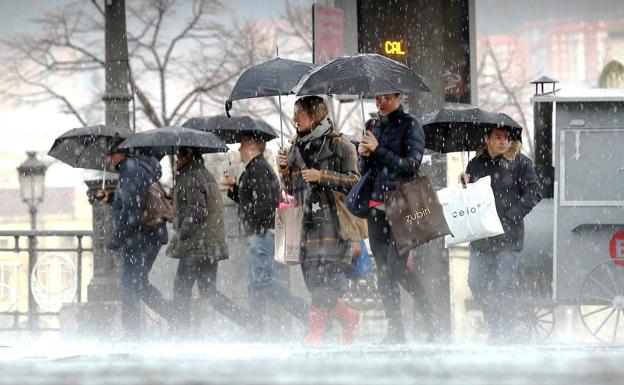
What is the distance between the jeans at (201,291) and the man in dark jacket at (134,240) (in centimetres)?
17

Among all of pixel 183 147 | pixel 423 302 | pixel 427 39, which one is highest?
pixel 427 39

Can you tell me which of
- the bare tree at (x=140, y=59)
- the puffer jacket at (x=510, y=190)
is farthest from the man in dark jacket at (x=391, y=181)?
the bare tree at (x=140, y=59)

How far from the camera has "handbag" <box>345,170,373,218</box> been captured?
6914 millimetres

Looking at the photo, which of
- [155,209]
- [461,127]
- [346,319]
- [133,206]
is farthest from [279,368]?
[155,209]

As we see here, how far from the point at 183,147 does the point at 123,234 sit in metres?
0.79

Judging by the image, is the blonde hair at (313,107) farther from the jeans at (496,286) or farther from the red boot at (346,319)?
the jeans at (496,286)

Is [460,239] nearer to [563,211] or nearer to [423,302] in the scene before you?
[423,302]

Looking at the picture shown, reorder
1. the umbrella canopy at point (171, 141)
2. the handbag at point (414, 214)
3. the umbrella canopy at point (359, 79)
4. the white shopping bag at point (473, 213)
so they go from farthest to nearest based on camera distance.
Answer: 1. the umbrella canopy at point (171, 141)
2. the white shopping bag at point (473, 213)
3. the umbrella canopy at point (359, 79)
4. the handbag at point (414, 214)

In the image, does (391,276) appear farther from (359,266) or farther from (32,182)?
(32,182)

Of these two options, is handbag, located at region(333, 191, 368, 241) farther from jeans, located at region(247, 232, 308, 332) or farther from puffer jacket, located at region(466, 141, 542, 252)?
jeans, located at region(247, 232, 308, 332)

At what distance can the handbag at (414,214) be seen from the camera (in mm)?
6758

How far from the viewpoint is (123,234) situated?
8.79 meters

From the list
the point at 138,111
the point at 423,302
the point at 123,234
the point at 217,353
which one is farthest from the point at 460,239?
the point at 138,111

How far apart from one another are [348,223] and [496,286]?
1.25 m
